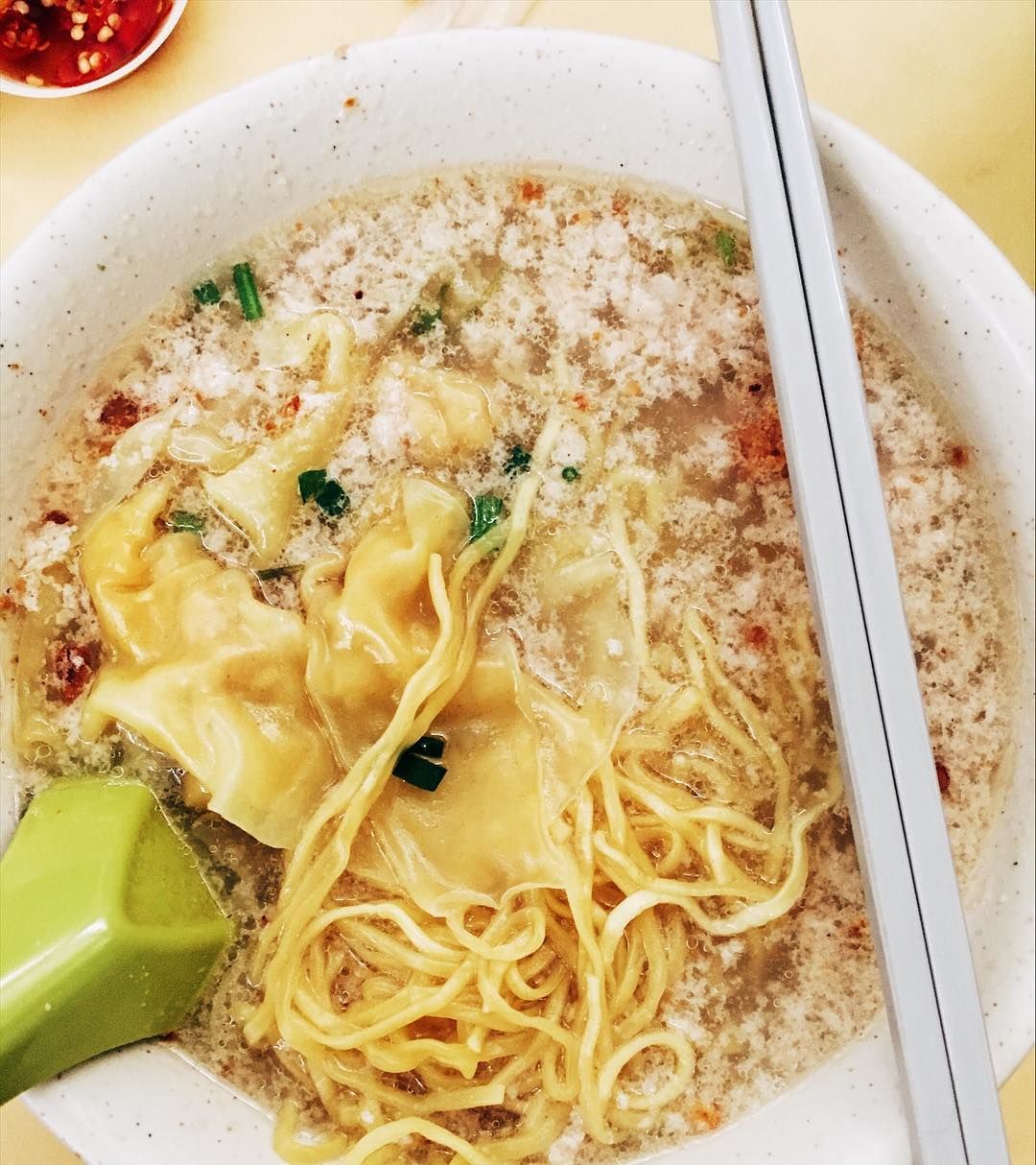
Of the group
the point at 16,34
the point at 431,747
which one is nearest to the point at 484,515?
the point at 431,747

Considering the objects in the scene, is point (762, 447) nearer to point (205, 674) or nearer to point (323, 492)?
point (323, 492)

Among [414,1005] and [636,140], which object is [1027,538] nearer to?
[636,140]

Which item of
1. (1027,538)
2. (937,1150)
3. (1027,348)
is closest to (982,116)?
(1027,348)

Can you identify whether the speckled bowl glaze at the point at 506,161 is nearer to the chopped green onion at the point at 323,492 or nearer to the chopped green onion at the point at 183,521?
the chopped green onion at the point at 183,521

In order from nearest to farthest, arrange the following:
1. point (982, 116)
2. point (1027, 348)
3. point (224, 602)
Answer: point (1027, 348), point (224, 602), point (982, 116)

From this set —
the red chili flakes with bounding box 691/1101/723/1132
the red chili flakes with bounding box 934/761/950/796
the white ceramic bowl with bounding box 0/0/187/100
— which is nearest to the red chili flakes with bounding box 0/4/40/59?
the white ceramic bowl with bounding box 0/0/187/100

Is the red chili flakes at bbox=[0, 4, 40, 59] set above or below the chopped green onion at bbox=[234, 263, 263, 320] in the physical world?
above

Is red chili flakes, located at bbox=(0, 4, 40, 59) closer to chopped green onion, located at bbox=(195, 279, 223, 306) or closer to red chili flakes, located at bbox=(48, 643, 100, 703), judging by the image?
chopped green onion, located at bbox=(195, 279, 223, 306)
